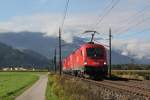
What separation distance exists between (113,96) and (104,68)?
72.0 ft

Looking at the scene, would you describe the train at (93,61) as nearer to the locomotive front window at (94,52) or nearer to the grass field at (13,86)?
the locomotive front window at (94,52)

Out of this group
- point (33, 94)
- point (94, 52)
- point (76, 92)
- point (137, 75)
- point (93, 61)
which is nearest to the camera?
point (76, 92)

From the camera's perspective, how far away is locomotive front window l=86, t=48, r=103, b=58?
49.1 metres

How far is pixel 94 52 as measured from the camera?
4928 centimetres

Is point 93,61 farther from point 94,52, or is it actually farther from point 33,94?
point 33,94

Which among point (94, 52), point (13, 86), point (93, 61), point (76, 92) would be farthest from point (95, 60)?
point (76, 92)

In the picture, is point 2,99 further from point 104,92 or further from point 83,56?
point 83,56

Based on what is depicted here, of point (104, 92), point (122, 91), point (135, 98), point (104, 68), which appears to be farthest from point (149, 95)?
point (104, 68)

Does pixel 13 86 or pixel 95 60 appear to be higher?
pixel 95 60

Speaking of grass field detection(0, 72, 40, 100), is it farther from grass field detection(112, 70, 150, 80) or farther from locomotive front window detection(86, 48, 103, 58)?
grass field detection(112, 70, 150, 80)

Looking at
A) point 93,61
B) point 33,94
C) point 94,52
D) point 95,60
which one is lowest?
point 33,94

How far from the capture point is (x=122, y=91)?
82.5 feet

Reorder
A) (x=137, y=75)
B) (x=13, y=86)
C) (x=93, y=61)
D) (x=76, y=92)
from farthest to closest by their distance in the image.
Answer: (x=137, y=75)
(x=13, y=86)
(x=93, y=61)
(x=76, y=92)

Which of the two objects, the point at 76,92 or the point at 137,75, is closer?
the point at 76,92
